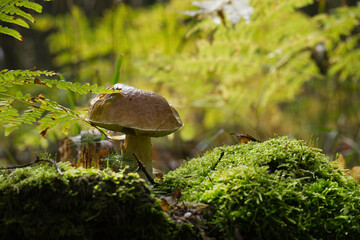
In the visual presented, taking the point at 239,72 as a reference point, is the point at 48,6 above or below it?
above

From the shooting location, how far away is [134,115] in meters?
1.65

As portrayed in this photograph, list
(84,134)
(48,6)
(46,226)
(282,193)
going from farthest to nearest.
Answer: (48,6) < (84,134) < (282,193) < (46,226)

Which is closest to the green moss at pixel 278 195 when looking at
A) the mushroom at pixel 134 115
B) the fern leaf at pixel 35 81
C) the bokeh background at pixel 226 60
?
the mushroom at pixel 134 115

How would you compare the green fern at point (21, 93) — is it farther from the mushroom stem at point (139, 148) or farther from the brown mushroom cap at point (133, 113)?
the mushroom stem at point (139, 148)

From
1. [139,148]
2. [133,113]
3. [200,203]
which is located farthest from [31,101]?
[200,203]

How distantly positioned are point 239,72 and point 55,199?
3.95m

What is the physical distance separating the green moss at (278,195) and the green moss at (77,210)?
0.84 feet

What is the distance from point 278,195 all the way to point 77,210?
0.93 m

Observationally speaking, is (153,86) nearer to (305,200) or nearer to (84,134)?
(84,134)

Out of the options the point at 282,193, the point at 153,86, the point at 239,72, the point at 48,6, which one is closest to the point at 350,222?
the point at 282,193

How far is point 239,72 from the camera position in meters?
4.66

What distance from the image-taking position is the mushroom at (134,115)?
164 cm

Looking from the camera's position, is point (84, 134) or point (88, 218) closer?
point (88, 218)

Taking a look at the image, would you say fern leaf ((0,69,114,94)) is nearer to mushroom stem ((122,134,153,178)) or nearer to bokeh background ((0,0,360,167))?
mushroom stem ((122,134,153,178))
